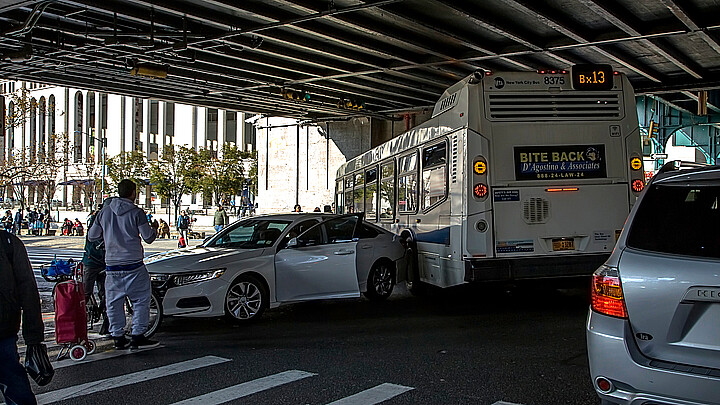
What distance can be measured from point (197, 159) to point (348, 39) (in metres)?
38.5

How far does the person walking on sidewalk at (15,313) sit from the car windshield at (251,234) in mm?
5997

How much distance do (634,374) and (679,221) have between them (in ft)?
3.00

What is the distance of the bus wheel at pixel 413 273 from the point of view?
12523 mm

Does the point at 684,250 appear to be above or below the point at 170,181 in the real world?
below

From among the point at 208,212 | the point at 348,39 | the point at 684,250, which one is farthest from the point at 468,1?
the point at 208,212

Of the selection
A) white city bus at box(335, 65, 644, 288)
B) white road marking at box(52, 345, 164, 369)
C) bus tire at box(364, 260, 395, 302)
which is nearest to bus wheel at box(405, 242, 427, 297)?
bus tire at box(364, 260, 395, 302)

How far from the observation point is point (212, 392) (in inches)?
249

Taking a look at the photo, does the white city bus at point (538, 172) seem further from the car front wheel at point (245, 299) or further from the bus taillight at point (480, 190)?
the car front wheel at point (245, 299)

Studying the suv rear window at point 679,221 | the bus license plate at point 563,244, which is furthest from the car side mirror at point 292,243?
the suv rear window at point 679,221

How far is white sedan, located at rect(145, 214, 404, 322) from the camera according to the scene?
9289mm

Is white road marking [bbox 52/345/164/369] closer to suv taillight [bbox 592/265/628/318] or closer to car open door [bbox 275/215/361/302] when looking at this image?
car open door [bbox 275/215/361/302]

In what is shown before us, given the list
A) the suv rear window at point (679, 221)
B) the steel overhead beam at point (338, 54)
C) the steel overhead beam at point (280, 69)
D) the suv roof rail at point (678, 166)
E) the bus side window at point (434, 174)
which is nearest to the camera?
the suv rear window at point (679, 221)

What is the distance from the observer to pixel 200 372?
7105mm

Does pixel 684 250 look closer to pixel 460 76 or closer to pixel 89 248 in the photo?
pixel 89 248
